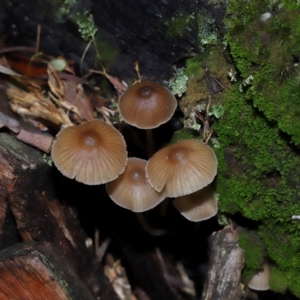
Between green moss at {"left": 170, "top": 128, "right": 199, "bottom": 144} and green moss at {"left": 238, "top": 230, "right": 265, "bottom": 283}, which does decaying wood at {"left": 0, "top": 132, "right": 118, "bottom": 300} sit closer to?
green moss at {"left": 170, "top": 128, "right": 199, "bottom": 144}

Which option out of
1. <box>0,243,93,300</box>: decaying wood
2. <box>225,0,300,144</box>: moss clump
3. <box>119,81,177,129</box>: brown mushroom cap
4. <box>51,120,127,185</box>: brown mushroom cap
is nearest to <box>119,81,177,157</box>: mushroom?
<box>119,81,177,129</box>: brown mushroom cap

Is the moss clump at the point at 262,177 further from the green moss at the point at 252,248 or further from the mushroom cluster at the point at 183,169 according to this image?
the mushroom cluster at the point at 183,169

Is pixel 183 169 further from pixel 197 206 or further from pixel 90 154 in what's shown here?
pixel 90 154

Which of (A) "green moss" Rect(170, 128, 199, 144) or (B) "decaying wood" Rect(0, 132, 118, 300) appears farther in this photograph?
(A) "green moss" Rect(170, 128, 199, 144)

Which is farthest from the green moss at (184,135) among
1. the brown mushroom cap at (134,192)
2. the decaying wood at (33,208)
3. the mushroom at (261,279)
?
the mushroom at (261,279)

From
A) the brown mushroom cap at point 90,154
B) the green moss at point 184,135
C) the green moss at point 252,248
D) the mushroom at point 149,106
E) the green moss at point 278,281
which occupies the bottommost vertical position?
the green moss at point 278,281

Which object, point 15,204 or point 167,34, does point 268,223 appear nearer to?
point 167,34

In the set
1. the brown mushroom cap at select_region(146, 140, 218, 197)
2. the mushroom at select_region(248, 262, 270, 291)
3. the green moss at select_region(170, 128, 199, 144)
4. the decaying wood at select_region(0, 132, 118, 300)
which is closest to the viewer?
the brown mushroom cap at select_region(146, 140, 218, 197)
